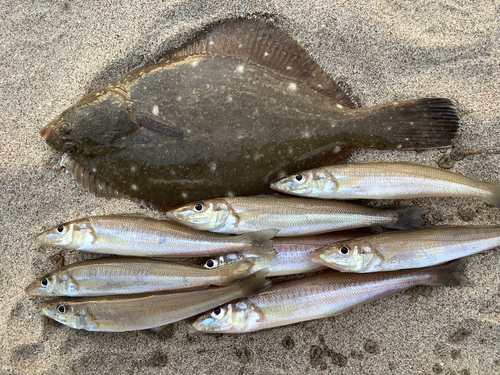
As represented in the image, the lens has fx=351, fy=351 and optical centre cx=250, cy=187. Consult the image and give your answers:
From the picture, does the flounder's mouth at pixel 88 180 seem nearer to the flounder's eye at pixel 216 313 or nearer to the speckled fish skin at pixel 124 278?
the speckled fish skin at pixel 124 278

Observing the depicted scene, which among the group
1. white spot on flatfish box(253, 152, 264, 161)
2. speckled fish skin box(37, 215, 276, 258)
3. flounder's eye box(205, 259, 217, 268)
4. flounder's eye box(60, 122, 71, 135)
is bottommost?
flounder's eye box(205, 259, 217, 268)

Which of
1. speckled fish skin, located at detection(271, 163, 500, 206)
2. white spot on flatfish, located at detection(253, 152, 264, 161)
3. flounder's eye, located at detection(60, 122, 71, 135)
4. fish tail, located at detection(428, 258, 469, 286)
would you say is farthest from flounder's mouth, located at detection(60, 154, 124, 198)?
fish tail, located at detection(428, 258, 469, 286)

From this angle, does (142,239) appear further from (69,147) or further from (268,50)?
(268,50)

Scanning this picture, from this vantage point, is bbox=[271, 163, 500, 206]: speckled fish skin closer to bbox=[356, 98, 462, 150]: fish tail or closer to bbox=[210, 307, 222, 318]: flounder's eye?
bbox=[356, 98, 462, 150]: fish tail

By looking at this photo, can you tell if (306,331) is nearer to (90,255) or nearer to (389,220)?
(389,220)

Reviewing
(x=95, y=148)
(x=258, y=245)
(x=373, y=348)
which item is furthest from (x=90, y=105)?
(x=373, y=348)

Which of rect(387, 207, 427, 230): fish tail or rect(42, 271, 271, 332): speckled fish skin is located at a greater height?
rect(387, 207, 427, 230): fish tail

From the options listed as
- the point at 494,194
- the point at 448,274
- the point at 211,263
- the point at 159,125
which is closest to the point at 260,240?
the point at 211,263

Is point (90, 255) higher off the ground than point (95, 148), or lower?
lower
